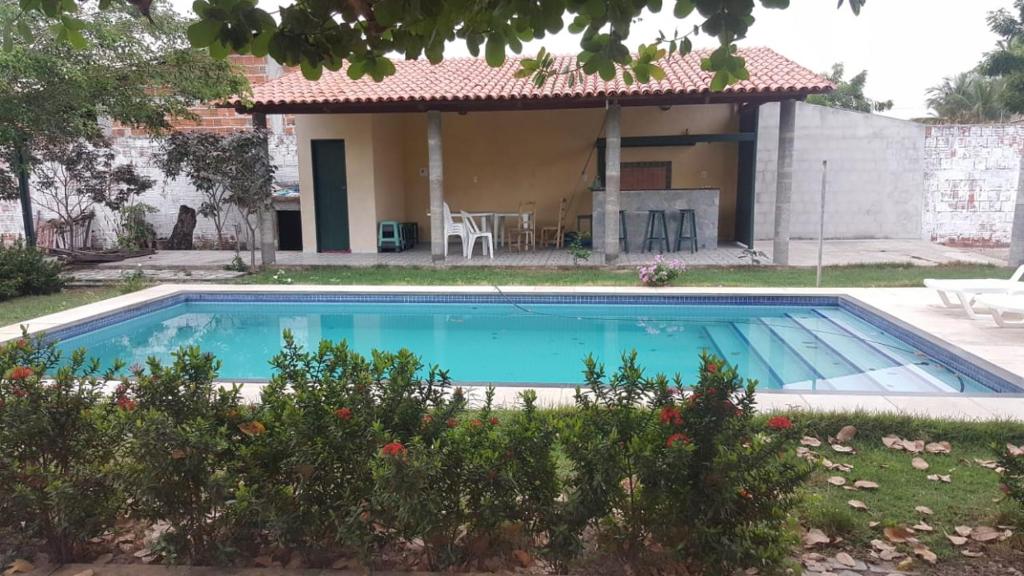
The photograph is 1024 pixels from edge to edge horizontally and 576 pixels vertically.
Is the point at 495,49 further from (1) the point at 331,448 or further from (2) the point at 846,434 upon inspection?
(2) the point at 846,434

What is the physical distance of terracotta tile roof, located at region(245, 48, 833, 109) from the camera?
12203 millimetres

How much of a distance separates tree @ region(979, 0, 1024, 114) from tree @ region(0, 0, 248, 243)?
58.3 feet

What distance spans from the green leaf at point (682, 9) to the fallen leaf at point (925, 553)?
2.29 metres

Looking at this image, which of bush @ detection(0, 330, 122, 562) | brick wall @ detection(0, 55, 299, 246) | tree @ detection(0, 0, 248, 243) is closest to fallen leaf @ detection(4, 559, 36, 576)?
bush @ detection(0, 330, 122, 562)

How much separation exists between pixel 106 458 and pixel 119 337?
6851mm

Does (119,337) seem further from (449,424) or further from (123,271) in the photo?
(449,424)

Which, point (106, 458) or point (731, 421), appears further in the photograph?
point (106, 458)

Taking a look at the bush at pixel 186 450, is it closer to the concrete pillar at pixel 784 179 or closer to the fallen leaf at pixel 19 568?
the fallen leaf at pixel 19 568

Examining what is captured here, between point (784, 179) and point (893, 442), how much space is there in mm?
9052

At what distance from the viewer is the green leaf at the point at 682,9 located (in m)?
2.49

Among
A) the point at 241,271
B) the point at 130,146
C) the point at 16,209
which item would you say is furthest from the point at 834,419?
the point at 16,209

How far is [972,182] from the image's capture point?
51.8ft

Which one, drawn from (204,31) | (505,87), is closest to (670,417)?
(204,31)

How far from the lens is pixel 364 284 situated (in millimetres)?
10984
